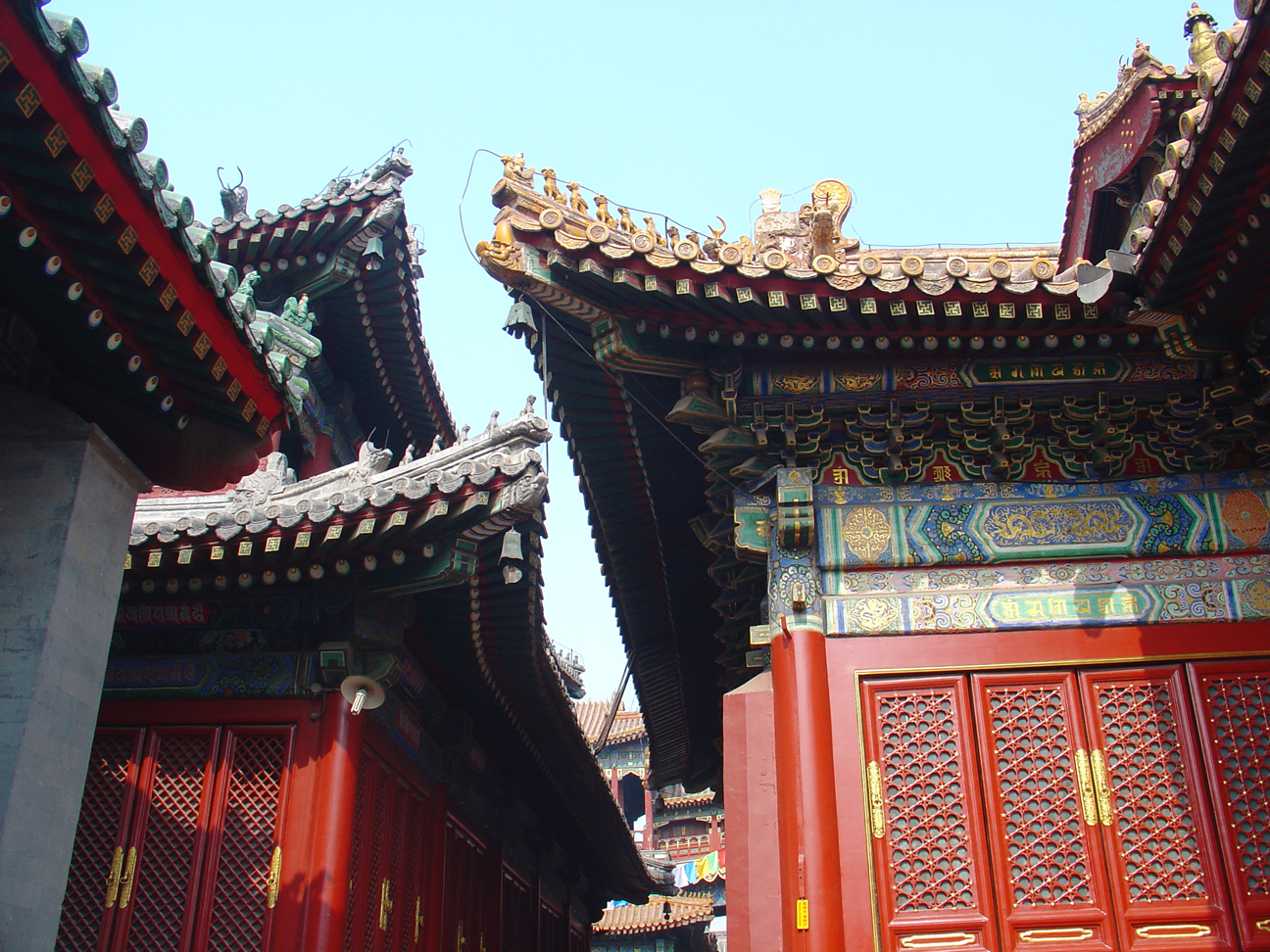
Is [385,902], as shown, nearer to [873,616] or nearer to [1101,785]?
[873,616]

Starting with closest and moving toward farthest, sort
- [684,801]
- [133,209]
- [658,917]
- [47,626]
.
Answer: [133,209], [47,626], [658,917], [684,801]

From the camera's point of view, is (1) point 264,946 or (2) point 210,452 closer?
(2) point 210,452

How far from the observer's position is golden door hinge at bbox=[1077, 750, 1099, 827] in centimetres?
665

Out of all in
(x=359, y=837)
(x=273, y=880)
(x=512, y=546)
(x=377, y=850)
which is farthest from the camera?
(x=377, y=850)

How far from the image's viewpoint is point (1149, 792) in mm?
6711

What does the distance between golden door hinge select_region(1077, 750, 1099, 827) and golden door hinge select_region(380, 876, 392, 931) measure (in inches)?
202

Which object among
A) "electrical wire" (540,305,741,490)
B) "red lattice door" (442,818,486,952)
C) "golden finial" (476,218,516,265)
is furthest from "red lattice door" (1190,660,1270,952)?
"red lattice door" (442,818,486,952)

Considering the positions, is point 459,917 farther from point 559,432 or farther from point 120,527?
point 120,527

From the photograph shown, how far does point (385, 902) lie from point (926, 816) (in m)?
4.42

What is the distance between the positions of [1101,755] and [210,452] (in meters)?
5.18

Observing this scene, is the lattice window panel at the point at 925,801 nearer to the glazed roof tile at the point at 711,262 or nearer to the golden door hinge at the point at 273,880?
the glazed roof tile at the point at 711,262

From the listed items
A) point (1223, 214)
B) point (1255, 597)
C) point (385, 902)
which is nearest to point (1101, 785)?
point (1255, 597)

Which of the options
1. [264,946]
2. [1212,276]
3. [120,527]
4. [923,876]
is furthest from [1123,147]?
[264,946]

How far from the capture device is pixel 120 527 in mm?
6059
